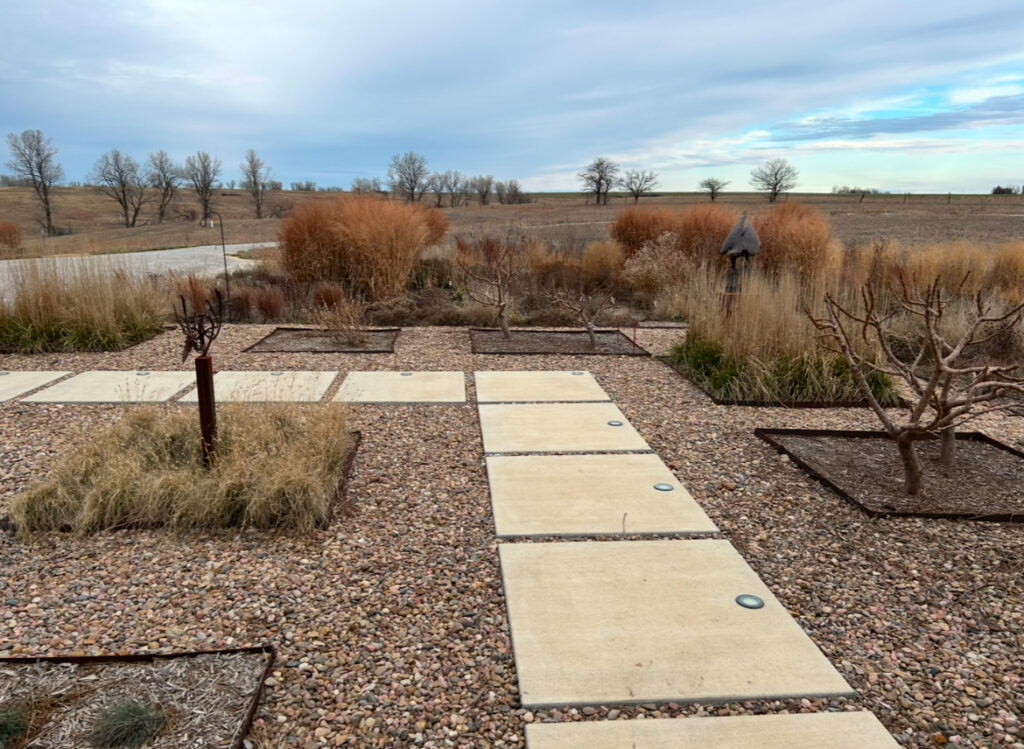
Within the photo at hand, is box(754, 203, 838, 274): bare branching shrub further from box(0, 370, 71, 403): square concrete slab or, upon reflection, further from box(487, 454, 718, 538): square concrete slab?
box(0, 370, 71, 403): square concrete slab

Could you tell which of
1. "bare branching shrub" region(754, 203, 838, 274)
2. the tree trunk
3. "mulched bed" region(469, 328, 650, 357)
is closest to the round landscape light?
the tree trunk

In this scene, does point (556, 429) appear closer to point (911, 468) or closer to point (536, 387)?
point (536, 387)

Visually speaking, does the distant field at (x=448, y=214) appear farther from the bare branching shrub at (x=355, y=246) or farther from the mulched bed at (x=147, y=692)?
the mulched bed at (x=147, y=692)

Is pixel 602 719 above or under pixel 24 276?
under

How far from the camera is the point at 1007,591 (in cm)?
242

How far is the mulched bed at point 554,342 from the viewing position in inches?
250

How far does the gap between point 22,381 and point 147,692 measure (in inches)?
164

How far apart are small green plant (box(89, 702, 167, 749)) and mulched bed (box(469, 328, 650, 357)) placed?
474cm

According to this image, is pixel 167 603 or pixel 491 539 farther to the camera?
pixel 491 539

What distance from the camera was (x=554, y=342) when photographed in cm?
679

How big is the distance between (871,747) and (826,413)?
10.6 ft

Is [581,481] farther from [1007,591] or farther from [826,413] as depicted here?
[826,413]

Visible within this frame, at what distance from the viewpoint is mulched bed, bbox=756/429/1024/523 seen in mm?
3055

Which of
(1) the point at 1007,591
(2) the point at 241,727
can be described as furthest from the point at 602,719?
(1) the point at 1007,591
